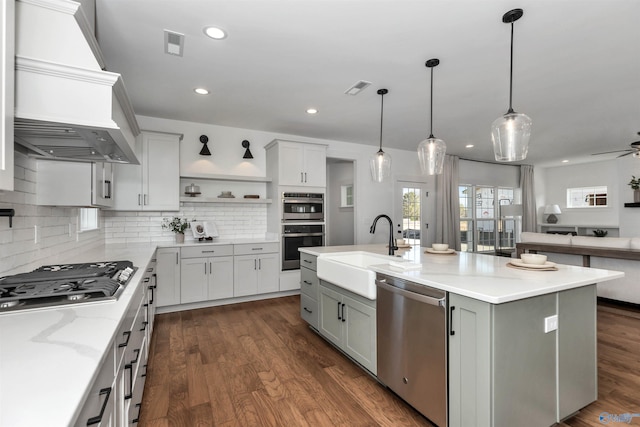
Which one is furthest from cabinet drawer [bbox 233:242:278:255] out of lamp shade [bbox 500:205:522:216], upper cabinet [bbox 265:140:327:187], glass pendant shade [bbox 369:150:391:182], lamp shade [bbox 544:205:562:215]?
lamp shade [bbox 544:205:562:215]

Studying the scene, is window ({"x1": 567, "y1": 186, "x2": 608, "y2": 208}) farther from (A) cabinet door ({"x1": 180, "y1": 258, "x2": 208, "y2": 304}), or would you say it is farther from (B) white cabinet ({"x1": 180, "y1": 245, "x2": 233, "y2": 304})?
(A) cabinet door ({"x1": 180, "y1": 258, "x2": 208, "y2": 304})

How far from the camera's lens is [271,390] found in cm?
224

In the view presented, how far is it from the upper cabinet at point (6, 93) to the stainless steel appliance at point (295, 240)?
3628 mm

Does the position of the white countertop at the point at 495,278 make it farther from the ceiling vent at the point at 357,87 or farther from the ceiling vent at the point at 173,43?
the ceiling vent at the point at 173,43

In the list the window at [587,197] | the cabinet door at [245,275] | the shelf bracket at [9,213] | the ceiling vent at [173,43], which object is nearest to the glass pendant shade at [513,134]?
the ceiling vent at [173,43]

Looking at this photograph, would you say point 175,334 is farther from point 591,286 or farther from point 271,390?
point 591,286

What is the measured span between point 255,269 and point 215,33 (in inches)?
120

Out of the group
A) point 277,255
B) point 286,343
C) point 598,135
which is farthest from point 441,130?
point 286,343

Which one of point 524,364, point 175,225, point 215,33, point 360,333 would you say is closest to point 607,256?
point 524,364

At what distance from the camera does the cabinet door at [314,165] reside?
4824 millimetres

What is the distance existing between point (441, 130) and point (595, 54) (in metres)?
2.37

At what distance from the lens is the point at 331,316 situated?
280 cm

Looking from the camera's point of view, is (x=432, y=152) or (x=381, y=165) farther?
(x=381, y=165)

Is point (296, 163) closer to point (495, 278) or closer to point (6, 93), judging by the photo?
point (495, 278)
